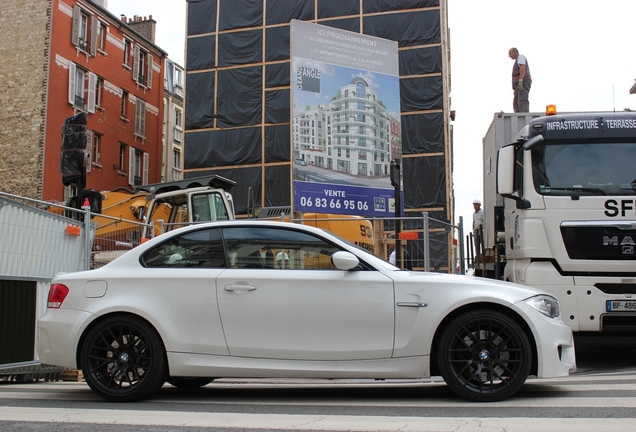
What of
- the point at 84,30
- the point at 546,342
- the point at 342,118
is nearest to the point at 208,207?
the point at 342,118

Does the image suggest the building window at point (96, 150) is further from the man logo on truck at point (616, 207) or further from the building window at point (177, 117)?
the man logo on truck at point (616, 207)

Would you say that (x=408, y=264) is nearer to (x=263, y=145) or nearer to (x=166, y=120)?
(x=263, y=145)

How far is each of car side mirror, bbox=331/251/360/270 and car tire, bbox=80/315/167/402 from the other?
5.26 ft

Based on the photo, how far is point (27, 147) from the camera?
3378 cm

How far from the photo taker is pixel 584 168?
8812 millimetres

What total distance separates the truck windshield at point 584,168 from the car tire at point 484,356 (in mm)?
3601

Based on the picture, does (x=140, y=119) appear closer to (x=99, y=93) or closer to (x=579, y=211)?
(x=99, y=93)

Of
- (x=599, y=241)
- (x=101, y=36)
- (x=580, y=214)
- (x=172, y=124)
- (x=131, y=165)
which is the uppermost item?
(x=101, y=36)

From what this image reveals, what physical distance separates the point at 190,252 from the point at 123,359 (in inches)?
41.2

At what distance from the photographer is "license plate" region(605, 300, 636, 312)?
8.56m

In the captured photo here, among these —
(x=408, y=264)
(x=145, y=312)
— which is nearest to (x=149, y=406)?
(x=145, y=312)

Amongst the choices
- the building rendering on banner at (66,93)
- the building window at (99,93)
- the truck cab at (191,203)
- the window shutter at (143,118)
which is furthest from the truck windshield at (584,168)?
the window shutter at (143,118)

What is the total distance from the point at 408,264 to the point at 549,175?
335 cm

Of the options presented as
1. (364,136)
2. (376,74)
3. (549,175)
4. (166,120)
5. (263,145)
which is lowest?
(549,175)
